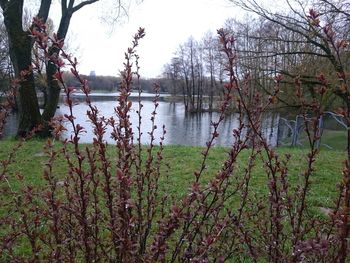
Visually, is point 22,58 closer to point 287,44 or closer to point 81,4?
point 81,4

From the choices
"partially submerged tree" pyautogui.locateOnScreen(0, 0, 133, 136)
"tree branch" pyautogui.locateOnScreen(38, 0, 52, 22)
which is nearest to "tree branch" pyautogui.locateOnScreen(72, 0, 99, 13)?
"partially submerged tree" pyautogui.locateOnScreen(0, 0, 133, 136)

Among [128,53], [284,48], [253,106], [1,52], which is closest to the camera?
[128,53]

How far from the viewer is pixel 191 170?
23.9 ft

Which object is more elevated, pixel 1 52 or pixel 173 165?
pixel 1 52

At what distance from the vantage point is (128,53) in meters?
2.15

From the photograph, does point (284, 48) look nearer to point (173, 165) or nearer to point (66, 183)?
point (173, 165)

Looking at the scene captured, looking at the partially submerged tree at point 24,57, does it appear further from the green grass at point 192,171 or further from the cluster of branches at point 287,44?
the cluster of branches at point 287,44

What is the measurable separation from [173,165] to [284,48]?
38.6 feet

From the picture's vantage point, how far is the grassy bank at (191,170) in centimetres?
580

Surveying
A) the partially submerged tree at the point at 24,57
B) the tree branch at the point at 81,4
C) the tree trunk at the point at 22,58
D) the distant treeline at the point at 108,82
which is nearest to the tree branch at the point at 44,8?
the partially submerged tree at the point at 24,57

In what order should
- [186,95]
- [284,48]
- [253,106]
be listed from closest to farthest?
[253,106]
[284,48]
[186,95]

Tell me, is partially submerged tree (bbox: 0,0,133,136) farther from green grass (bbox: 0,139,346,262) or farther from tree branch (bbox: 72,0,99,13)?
green grass (bbox: 0,139,346,262)

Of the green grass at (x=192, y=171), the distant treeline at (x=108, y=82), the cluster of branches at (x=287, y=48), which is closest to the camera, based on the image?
the distant treeline at (x=108, y=82)

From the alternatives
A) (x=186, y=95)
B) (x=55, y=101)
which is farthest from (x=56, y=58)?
(x=186, y=95)
